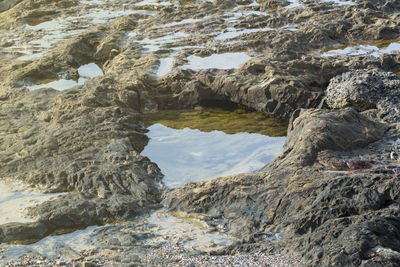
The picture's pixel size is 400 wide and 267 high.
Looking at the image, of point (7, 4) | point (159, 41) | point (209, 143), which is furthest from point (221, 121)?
point (7, 4)

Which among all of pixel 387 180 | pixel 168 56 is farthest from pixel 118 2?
pixel 387 180

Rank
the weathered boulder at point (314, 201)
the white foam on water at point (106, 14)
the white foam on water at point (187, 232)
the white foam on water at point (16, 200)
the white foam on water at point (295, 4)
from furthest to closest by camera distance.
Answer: the white foam on water at point (106, 14), the white foam on water at point (295, 4), the white foam on water at point (16, 200), the white foam on water at point (187, 232), the weathered boulder at point (314, 201)

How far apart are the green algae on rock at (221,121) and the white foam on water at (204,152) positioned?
0.59 ft

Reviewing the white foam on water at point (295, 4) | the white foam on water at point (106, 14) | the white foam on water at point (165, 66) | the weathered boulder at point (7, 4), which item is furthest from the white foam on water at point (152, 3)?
the white foam on water at point (165, 66)

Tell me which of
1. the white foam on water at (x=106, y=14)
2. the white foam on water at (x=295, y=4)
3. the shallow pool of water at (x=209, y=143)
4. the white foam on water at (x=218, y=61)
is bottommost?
the shallow pool of water at (x=209, y=143)

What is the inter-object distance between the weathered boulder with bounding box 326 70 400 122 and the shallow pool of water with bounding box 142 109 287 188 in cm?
93

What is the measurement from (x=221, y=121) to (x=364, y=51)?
4192 mm

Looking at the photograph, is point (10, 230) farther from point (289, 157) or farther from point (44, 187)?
point (289, 157)

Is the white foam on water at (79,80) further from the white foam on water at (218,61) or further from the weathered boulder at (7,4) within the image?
the weathered boulder at (7,4)

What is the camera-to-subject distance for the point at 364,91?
738cm

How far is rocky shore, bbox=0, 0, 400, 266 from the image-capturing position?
415 centimetres

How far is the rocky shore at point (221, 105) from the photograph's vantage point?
415cm

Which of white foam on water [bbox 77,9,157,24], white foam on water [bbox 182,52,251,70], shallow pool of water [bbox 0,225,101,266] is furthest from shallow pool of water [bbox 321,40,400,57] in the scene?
shallow pool of water [bbox 0,225,101,266]

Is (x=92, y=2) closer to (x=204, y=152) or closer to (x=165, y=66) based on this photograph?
(x=165, y=66)
